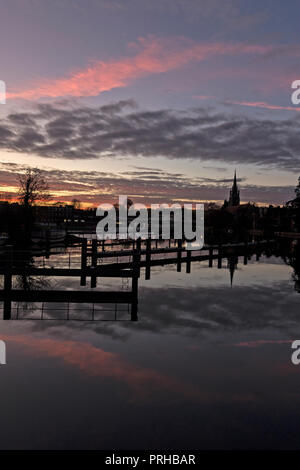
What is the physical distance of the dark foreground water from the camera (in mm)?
8805

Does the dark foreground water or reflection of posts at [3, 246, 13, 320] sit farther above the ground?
reflection of posts at [3, 246, 13, 320]

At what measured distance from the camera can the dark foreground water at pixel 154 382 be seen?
8.80m

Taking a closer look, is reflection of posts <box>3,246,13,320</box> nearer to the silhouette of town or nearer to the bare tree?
the silhouette of town

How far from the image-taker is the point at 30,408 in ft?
32.6

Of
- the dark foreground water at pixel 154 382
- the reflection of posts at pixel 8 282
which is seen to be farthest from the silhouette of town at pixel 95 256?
the dark foreground water at pixel 154 382

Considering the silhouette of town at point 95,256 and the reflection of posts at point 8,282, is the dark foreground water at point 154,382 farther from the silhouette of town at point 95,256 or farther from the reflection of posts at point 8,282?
the silhouette of town at point 95,256

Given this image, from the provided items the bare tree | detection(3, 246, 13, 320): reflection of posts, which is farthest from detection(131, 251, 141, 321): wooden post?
the bare tree

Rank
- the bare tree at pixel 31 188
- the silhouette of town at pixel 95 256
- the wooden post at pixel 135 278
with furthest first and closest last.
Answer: the bare tree at pixel 31 188, the silhouette of town at pixel 95 256, the wooden post at pixel 135 278

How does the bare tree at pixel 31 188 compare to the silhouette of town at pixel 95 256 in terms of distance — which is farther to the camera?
the bare tree at pixel 31 188

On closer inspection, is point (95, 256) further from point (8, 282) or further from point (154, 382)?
point (154, 382)

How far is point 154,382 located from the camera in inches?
464

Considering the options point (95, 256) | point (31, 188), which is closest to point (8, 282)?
point (95, 256)

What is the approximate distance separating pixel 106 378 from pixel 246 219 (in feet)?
454

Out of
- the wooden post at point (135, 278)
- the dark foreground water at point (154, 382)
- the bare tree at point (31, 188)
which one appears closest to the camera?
the dark foreground water at point (154, 382)
